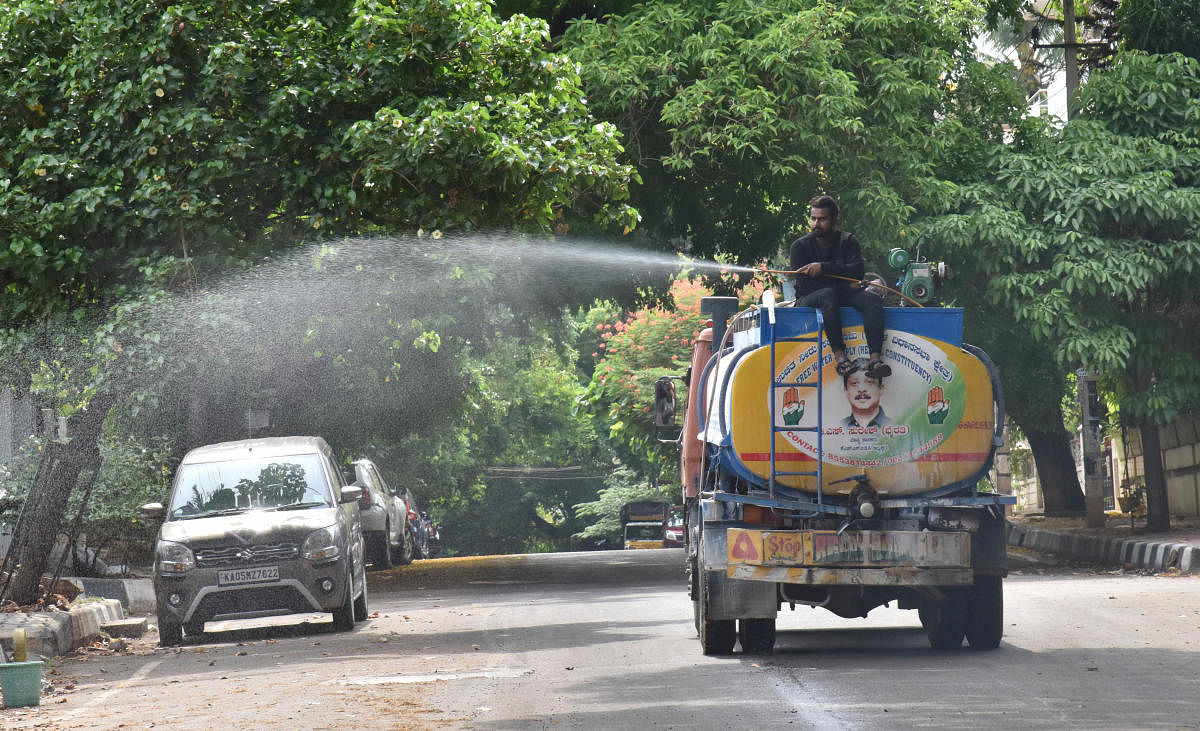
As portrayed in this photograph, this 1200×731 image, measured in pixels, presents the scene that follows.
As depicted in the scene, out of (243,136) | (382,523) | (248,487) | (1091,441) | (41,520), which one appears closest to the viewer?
(243,136)

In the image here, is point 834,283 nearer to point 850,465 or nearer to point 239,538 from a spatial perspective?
point 850,465

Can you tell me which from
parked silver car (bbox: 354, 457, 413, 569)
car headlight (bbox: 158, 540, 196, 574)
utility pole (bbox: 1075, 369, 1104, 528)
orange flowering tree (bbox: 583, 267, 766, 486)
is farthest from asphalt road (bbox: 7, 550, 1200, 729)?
orange flowering tree (bbox: 583, 267, 766, 486)

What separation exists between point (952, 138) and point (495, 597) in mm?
8697

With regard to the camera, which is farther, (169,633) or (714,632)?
(169,633)

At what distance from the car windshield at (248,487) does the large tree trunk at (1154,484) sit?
44.5 ft

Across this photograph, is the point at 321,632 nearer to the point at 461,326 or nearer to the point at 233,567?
the point at 233,567

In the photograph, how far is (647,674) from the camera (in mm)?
9930

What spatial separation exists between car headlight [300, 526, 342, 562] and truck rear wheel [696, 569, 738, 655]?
449cm

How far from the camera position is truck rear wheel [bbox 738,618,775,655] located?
10781mm

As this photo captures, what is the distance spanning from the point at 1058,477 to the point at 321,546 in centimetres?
2185

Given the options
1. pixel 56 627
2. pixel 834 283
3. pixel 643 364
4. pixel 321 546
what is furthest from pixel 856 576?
pixel 643 364

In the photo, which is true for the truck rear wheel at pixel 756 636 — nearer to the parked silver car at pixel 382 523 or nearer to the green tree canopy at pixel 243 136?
the green tree canopy at pixel 243 136

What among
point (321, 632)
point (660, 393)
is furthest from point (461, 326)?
point (660, 393)

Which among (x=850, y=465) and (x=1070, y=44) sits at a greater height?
(x=1070, y=44)
